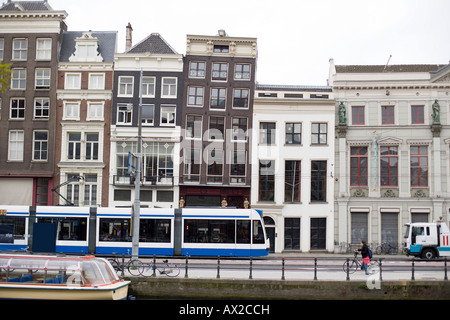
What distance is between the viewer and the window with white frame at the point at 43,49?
44.8 metres

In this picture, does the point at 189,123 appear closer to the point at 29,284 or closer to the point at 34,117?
the point at 34,117

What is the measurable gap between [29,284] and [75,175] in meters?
25.0

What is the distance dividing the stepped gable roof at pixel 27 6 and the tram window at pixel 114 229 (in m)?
22.4

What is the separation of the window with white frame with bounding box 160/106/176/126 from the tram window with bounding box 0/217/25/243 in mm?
14853

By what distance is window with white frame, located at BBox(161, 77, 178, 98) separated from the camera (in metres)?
44.6

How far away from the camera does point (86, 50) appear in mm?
45031

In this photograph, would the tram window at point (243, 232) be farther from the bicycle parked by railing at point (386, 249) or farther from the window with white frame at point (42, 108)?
the window with white frame at point (42, 108)

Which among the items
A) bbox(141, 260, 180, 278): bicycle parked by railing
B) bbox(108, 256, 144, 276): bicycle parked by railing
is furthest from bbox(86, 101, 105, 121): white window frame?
bbox(141, 260, 180, 278): bicycle parked by railing

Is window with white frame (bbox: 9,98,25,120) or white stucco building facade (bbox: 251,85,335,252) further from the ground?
window with white frame (bbox: 9,98,25,120)

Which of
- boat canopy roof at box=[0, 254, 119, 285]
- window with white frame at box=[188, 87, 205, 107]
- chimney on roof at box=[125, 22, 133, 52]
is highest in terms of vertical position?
chimney on roof at box=[125, 22, 133, 52]

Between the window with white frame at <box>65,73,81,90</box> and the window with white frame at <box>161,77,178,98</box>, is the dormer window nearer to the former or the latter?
the window with white frame at <box>65,73,81,90</box>

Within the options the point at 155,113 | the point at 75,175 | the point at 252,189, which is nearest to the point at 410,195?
the point at 252,189

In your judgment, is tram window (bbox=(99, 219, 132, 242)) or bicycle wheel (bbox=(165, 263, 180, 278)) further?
tram window (bbox=(99, 219, 132, 242))

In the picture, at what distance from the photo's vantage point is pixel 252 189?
42938 millimetres
